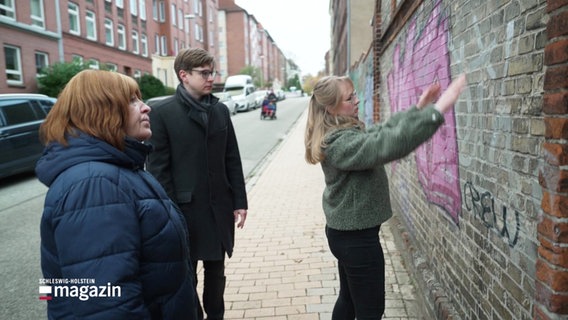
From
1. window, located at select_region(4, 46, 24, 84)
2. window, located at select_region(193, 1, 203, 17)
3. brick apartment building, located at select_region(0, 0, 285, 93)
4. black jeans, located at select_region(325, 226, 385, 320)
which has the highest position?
window, located at select_region(193, 1, 203, 17)

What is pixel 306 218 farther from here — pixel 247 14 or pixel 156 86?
pixel 247 14

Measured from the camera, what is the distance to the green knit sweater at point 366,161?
5.87 feet

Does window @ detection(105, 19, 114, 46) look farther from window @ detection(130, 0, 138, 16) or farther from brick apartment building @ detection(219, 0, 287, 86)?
brick apartment building @ detection(219, 0, 287, 86)

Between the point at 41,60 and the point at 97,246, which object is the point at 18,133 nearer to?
the point at 97,246

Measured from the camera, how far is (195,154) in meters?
2.88

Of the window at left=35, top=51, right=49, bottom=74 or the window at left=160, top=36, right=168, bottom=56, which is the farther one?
the window at left=160, top=36, right=168, bottom=56

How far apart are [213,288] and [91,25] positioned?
30039mm

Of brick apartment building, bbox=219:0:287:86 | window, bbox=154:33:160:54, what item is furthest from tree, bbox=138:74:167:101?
brick apartment building, bbox=219:0:287:86

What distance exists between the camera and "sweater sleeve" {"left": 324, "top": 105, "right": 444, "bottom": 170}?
1.77 metres

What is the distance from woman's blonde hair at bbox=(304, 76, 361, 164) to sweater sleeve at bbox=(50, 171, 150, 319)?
1.08m

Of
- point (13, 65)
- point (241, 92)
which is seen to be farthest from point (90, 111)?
point (241, 92)

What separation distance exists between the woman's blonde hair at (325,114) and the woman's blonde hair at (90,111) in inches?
38.9

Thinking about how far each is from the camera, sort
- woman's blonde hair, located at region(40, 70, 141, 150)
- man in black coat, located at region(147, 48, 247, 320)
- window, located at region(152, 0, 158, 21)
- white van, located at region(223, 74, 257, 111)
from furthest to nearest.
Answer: window, located at region(152, 0, 158, 21) → white van, located at region(223, 74, 257, 111) → man in black coat, located at region(147, 48, 247, 320) → woman's blonde hair, located at region(40, 70, 141, 150)

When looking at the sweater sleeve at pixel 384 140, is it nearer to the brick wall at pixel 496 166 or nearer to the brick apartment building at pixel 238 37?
the brick wall at pixel 496 166
